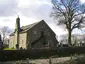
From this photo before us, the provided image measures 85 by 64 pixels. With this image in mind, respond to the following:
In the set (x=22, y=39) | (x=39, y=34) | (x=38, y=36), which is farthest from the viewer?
(x=22, y=39)

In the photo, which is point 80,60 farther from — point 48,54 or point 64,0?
point 64,0

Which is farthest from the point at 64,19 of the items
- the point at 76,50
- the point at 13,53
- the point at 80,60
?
the point at 80,60

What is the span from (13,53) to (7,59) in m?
1.68

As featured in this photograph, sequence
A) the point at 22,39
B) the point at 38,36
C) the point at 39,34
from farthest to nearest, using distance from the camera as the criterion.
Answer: the point at 22,39 < the point at 39,34 < the point at 38,36

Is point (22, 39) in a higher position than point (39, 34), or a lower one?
lower

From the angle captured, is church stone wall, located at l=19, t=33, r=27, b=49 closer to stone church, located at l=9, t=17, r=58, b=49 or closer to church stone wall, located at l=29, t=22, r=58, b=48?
stone church, located at l=9, t=17, r=58, b=49

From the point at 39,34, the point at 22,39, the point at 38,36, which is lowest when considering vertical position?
the point at 22,39

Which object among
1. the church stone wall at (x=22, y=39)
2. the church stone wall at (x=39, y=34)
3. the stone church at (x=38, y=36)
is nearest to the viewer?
the stone church at (x=38, y=36)

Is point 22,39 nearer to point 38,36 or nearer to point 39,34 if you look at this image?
point 38,36

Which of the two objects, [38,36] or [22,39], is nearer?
[38,36]

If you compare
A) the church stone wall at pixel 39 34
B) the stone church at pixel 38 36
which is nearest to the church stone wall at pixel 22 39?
the stone church at pixel 38 36

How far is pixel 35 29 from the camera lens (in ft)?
215

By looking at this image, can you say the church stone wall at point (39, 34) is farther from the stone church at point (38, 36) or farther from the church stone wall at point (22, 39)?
the church stone wall at point (22, 39)

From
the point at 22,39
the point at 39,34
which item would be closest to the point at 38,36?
the point at 39,34
